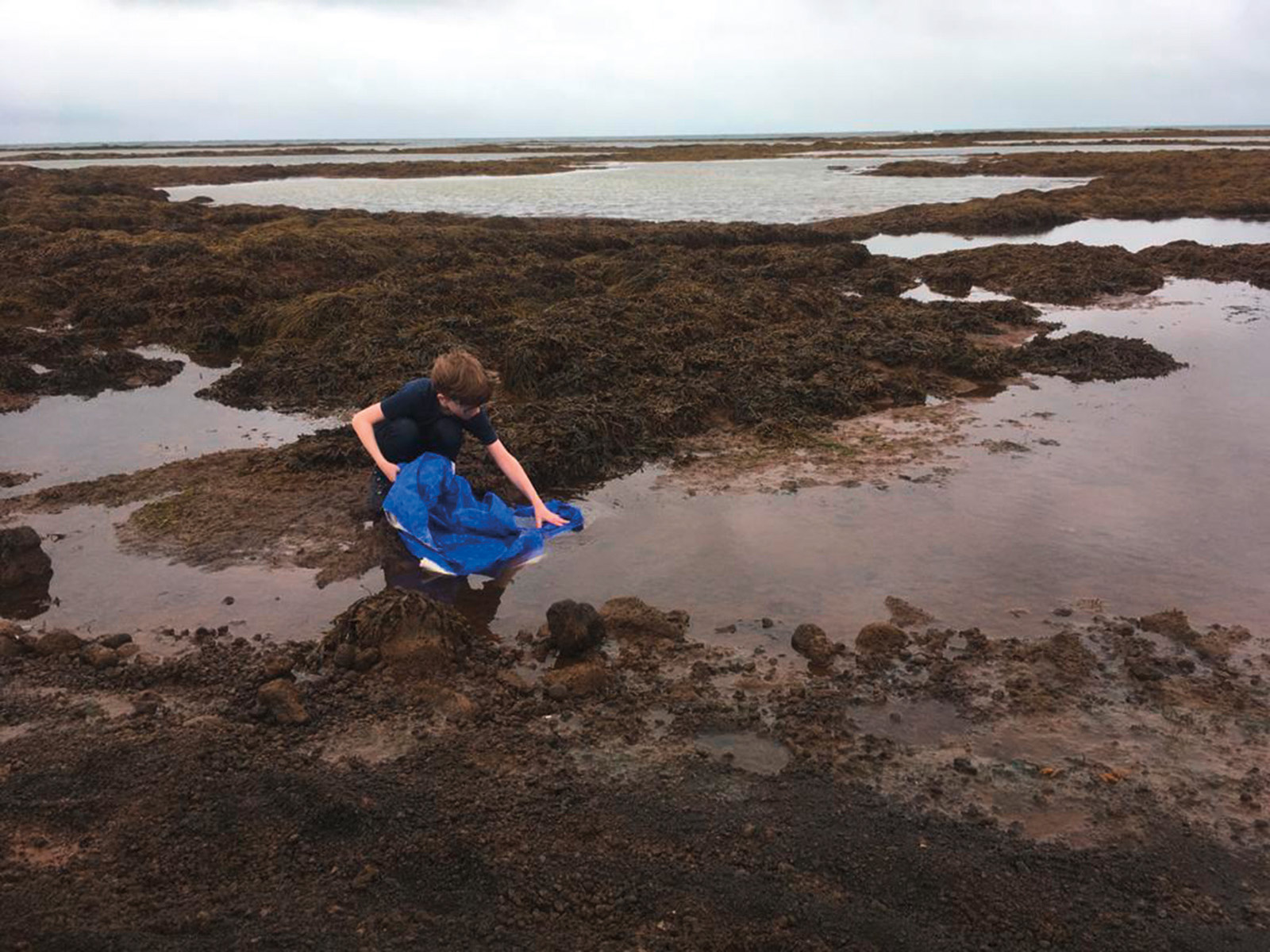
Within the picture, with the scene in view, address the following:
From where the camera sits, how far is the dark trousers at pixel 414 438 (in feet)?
18.3

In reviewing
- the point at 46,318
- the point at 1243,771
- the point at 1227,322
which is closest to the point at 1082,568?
the point at 1243,771

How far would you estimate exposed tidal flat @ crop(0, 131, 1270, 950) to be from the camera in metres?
2.82

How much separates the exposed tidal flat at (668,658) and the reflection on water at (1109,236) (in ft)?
37.6

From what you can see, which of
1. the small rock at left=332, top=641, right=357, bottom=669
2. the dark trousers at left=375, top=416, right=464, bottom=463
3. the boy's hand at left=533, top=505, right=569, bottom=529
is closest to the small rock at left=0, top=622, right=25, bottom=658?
the small rock at left=332, top=641, right=357, bottom=669

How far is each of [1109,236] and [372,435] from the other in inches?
913

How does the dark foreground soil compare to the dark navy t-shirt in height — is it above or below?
below

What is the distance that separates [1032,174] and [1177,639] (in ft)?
164

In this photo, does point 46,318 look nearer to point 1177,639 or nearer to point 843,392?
point 843,392

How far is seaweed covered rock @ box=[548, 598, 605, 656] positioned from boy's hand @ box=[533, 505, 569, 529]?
114 centimetres

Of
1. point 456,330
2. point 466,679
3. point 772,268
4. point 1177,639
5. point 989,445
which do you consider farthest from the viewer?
point 772,268

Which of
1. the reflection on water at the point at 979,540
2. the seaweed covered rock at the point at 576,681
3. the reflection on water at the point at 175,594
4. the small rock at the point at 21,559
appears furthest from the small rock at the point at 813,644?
the small rock at the point at 21,559

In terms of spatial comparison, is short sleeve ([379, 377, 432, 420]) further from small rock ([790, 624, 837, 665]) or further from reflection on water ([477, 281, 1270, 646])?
small rock ([790, 624, 837, 665])

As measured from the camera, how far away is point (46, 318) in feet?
41.2

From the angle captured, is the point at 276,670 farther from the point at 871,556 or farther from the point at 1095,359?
the point at 1095,359
